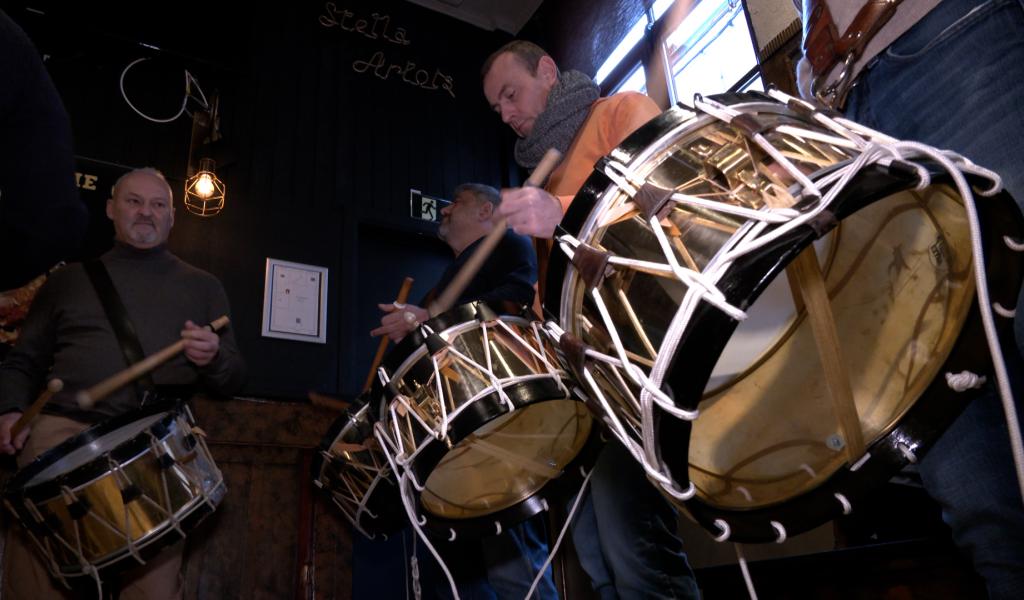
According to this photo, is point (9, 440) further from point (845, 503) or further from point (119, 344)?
point (845, 503)

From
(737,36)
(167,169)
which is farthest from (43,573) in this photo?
(737,36)

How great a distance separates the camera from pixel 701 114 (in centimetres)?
71

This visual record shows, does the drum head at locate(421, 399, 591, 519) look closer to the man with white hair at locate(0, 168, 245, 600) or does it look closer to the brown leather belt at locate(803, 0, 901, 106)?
the brown leather belt at locate(803, 0, 901, 106)

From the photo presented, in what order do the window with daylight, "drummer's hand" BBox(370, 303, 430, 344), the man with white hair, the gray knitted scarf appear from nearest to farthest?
the gray knitted scarf < the man with white hair < "drummer's hand" BBox(370, 303, 430, 344) < the window with daylight

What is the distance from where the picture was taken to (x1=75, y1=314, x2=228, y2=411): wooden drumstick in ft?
6.15

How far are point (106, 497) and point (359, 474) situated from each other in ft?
2.01

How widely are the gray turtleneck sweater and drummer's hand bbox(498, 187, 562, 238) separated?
156cm

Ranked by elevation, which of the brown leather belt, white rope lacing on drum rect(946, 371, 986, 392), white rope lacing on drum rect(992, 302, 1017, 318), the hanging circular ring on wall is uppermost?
the hanging circular ring on wall

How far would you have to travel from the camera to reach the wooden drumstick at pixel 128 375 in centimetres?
187

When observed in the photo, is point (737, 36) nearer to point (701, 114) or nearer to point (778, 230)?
point (701, 114)

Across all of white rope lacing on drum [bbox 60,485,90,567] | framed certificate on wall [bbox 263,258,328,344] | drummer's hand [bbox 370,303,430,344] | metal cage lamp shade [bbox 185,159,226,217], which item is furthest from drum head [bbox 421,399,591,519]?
metal cage lamp shade [bbox 185,159,226,217]

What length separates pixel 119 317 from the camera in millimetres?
2232

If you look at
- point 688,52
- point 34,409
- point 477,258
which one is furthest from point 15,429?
point 688,52

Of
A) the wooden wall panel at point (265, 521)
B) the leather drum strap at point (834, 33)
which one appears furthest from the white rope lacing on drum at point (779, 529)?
the wooden wall panel at point (265, 521)
